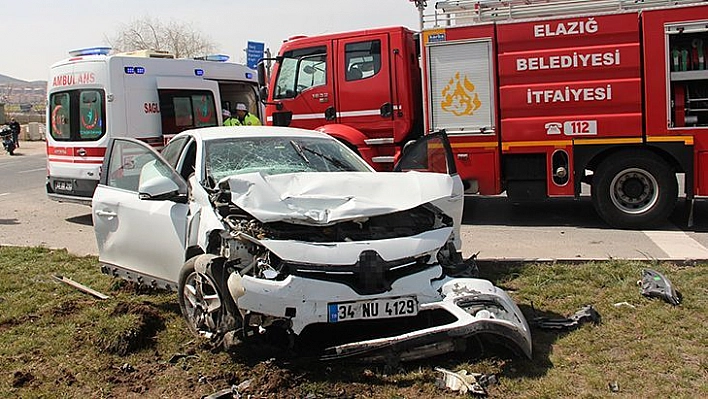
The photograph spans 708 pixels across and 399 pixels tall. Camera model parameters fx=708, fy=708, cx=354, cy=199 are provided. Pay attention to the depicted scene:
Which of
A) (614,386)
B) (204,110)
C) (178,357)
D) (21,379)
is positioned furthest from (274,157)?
(204,110)

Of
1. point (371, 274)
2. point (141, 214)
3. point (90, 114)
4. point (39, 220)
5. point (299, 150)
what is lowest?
point (39, 220)

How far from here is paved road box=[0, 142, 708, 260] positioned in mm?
7824

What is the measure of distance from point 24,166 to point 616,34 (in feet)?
70.6

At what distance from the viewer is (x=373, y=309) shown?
4.32 metres

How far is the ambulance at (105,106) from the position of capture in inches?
427

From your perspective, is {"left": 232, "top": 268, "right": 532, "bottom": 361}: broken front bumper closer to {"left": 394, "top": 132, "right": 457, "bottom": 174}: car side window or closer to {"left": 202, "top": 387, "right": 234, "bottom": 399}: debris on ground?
{"left": 202, "top": 387, "right": 234, "bottom": 399}: debris on ground

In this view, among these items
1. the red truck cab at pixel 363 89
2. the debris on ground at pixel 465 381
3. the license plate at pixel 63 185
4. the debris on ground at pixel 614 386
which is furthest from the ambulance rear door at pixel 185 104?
the debris on ground at pixel 614 386

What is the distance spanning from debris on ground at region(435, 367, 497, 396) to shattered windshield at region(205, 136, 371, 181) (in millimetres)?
2273

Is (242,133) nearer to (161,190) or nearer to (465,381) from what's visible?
(161,190)

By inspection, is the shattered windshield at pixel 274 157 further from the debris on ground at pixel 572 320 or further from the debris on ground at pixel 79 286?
the debris on ground at pixel 572 320

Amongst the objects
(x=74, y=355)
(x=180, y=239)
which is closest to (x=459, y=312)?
(x=180, y=239)

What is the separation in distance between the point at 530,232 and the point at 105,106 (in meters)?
6.59

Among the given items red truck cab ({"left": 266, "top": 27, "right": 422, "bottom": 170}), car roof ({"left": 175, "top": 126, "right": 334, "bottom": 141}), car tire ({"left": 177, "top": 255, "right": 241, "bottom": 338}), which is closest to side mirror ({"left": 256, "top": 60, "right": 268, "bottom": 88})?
red truck cab ({"left": 266, "top": 27, "right": 422, "bottom": 170})

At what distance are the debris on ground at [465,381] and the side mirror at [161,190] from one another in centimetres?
248
